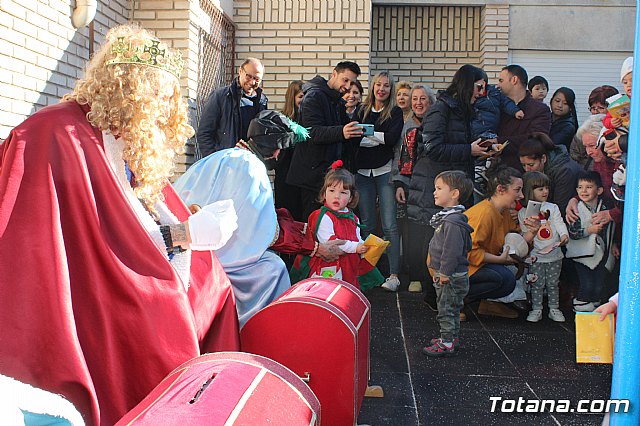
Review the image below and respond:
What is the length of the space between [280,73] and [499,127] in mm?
2907

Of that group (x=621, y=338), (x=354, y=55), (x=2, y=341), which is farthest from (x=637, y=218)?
(x=354, y=55)

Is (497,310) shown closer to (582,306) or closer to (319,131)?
(582,306)

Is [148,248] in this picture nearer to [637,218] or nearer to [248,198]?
[248,198]

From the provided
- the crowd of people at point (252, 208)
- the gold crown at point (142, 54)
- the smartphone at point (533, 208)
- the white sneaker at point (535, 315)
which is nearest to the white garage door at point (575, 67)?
the crowd of people at point (252, 208)

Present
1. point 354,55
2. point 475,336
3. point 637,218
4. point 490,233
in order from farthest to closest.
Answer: point 354,55, point 490,233, point 475,336, point 637,218

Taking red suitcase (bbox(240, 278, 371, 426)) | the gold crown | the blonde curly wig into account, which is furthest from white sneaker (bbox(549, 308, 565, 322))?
the gold crown

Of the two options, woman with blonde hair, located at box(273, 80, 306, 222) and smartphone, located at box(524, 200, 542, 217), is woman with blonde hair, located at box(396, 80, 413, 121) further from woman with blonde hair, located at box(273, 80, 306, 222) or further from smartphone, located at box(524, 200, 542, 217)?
smartphone, located at box(524, 200, 542, 217)

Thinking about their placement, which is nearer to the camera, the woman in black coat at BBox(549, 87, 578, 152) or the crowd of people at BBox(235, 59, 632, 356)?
the crowd of people at BBox(235, 59, 632, 356)

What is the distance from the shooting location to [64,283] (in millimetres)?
2527

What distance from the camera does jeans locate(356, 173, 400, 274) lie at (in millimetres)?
7031

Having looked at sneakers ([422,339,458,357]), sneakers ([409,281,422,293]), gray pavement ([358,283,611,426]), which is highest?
sneakers ([409,281,422,293])

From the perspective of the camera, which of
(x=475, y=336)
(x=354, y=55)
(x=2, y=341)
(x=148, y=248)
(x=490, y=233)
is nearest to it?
→ (x=2, y=341)

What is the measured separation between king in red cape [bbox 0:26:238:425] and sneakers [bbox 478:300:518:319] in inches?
149

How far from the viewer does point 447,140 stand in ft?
21.1
